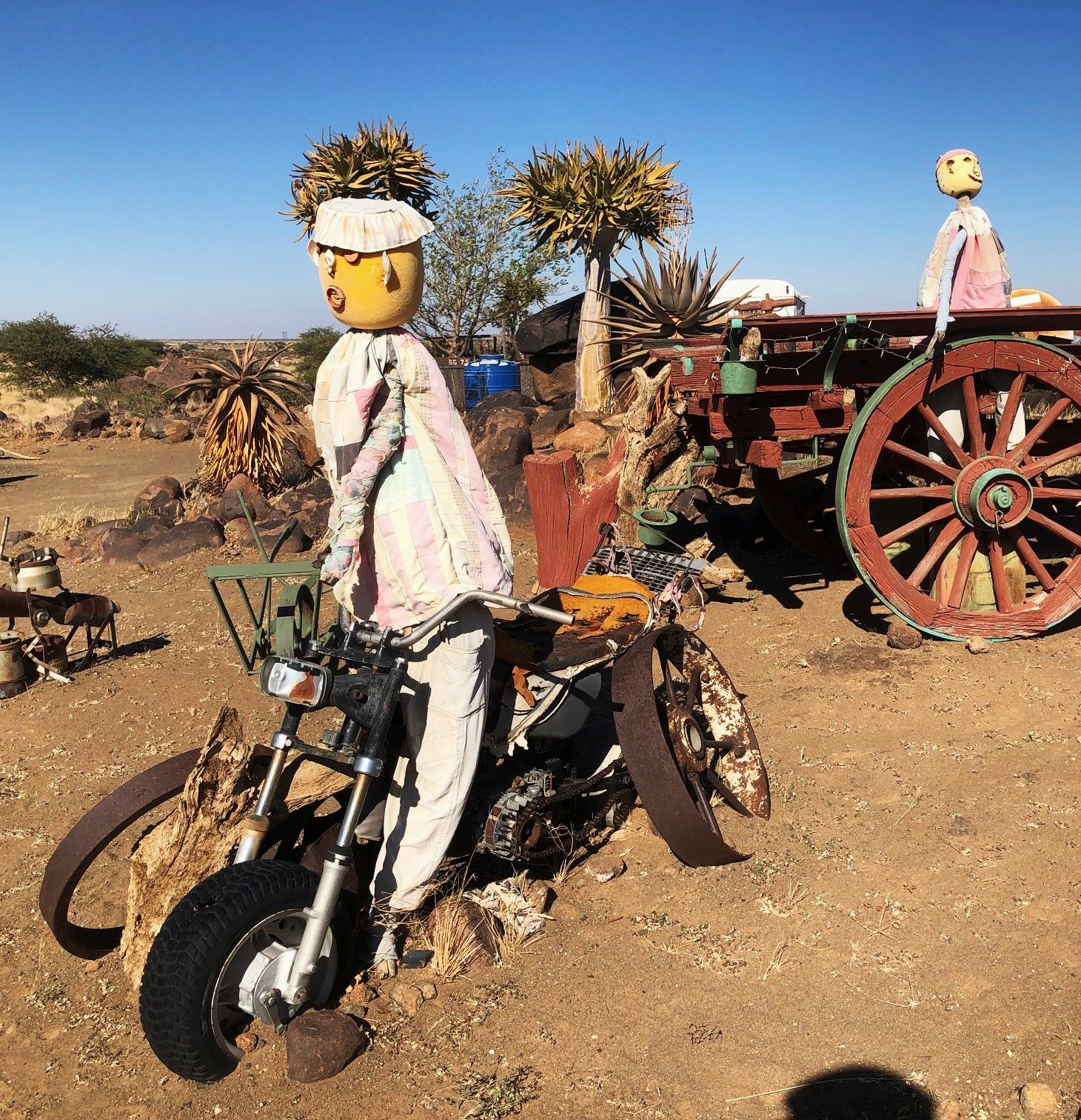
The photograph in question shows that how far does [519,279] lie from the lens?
19062mm

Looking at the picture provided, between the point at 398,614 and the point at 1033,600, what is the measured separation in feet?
11.9

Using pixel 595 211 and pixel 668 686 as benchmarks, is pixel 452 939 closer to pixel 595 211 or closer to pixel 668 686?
pixel 668 686

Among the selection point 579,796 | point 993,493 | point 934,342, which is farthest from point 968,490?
point 579,796

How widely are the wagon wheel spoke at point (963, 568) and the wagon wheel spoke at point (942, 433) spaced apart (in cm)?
39

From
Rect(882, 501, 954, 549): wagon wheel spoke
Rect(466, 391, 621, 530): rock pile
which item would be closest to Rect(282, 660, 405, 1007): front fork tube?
Rect(882, 501, 954, 549): wagon wheel spoke

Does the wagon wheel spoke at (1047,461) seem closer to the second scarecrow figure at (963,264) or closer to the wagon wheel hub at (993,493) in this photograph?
the wagon wheel hub at (993,493)

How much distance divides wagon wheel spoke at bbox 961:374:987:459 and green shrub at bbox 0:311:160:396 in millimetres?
26031

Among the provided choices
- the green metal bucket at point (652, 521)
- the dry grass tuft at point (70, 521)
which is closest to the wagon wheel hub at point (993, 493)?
the green metal bucket at point (652, 521)

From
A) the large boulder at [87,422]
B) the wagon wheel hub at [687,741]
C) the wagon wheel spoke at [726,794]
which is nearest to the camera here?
the wagon wheel hub at [687,741]

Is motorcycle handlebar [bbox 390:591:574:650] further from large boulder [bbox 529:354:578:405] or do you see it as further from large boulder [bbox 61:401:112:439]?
large boulder [bbox 61:401:112:439]

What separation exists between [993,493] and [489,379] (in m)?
10.2

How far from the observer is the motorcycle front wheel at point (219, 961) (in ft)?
7.08

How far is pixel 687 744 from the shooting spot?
128 inches

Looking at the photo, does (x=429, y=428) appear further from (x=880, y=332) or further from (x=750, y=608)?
(x=750, y=608)
